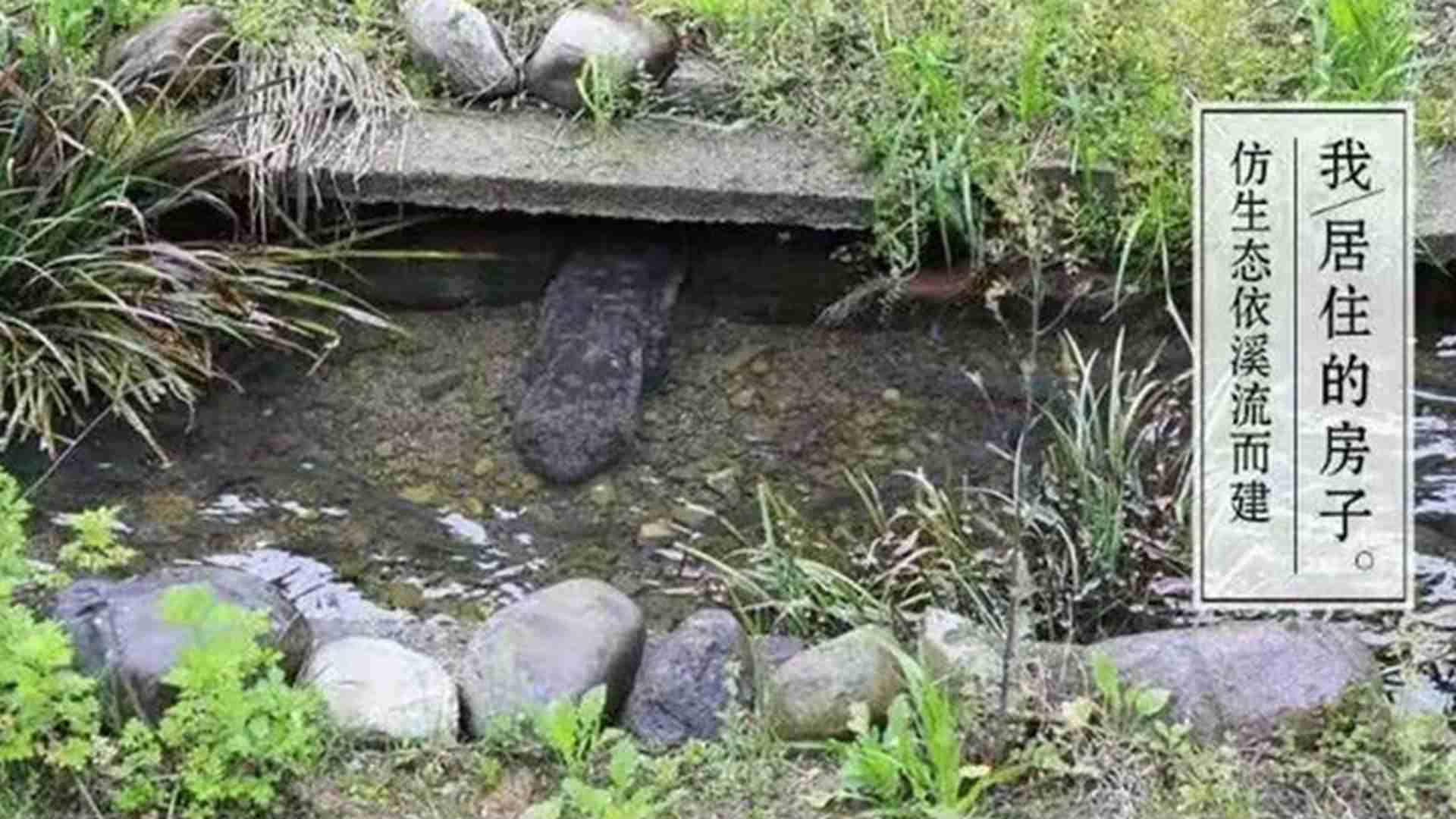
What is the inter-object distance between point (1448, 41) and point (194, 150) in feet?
8.94

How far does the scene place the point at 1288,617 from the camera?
3.00m

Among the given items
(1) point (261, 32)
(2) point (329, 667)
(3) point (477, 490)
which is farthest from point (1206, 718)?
(1) point (261, 32)

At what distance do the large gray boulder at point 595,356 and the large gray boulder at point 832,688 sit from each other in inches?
42.8

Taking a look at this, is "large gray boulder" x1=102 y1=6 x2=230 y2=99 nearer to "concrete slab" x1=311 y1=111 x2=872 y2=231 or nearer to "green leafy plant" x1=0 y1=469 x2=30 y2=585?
"concrete slab" x1=311 y1=111 x2=872 y2=231

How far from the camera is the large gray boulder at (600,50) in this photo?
4.30m

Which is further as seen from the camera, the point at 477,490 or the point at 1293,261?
the point at 477,490

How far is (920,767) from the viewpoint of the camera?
2.60m

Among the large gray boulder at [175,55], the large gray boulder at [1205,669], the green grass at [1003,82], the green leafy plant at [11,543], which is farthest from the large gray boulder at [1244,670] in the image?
the large gray boulder at [175,55]

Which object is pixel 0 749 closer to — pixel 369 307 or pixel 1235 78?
pixel 369 307

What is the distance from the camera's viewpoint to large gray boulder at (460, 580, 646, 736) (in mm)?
2848

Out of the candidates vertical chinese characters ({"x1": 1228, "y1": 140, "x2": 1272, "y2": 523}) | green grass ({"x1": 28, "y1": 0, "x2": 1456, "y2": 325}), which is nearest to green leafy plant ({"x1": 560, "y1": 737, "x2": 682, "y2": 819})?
vertical chinese characters ({"x1": 1228, "y1": 140, "x2": 1272, "y2": 523})

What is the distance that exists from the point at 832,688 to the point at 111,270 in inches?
73.8

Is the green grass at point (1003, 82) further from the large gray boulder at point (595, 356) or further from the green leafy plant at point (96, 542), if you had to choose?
the green leafy plant at point (96, 542)

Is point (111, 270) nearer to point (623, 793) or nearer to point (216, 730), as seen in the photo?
point (216, 730)
